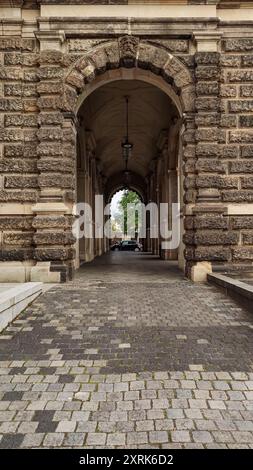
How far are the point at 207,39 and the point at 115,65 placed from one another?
2.39m

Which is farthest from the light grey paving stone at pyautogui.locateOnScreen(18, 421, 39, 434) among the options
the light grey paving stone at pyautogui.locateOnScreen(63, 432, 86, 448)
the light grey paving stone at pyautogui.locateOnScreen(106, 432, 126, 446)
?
the light grey paving stone at pyautogui.locateOnScreen(106, 432, 126, 446)

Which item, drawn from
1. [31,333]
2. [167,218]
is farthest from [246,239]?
[167,218]

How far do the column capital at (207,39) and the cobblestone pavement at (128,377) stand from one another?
6629 mm

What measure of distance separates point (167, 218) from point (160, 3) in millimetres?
9743

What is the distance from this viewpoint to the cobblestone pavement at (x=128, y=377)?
7.70 feet

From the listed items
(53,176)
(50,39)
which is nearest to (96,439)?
(53,176)

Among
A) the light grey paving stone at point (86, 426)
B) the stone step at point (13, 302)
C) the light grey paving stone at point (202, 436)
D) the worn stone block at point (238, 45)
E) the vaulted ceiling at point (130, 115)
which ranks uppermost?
the vaulted ceiling at point (130, 115)

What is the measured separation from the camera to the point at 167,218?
17.4 metres

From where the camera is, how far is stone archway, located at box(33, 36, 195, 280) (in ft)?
28.8

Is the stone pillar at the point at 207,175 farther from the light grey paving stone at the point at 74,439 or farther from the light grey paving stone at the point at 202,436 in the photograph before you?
the light grey paving stone at the point at 74,439

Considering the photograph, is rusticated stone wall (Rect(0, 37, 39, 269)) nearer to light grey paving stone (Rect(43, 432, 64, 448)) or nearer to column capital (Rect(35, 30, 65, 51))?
column capital (Rect(35, 30, 65, 51))

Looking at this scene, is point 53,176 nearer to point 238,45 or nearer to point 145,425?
point 238,45

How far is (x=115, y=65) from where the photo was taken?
9.33m

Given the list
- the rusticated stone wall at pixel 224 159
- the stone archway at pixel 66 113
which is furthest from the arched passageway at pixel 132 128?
the rusticated stone wall at pixel 224 159
